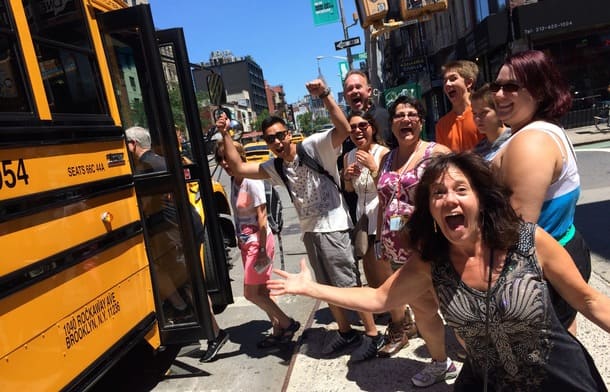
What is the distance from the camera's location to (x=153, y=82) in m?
3.51

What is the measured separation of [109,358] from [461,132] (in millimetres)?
2907

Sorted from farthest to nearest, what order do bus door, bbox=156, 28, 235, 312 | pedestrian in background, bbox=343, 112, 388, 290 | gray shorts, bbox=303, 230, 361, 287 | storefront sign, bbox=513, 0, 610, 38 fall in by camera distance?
storefront sign, bbox=513, 0, 610, 38, bus door, bbox=156, 28, 235, 312, gray shorts, bbox=303, 230, 361, 287, pedestrian in background, bbox=343, 112, 388, 290

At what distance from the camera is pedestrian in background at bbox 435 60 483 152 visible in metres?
3.61

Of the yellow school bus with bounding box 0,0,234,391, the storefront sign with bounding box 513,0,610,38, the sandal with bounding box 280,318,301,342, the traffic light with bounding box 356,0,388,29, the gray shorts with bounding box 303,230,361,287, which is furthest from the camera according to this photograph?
the storefront sign with bounding box 513,0,610,38

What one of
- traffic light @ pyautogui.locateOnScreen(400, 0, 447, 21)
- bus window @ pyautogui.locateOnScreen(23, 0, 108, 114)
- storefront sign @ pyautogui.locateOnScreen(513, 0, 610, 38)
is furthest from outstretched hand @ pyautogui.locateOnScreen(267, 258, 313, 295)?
storefront sign @ pyautogui.locateOnScreen(513, 0, 610, 38)

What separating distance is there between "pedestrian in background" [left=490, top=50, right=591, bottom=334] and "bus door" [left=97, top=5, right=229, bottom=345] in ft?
7.69

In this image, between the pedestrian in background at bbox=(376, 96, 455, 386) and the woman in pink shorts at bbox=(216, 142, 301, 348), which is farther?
the woman in pink shorts at bbox=(216, 142, 301, 348)

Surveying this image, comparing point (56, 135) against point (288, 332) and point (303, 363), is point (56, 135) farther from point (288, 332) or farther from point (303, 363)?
point (288, 332)

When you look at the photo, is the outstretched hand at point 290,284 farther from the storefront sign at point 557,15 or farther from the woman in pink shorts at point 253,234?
the storefront sign at point 557,15

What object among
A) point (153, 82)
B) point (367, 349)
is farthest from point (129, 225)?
point (367, 349)

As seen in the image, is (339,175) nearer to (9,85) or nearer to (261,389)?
(261,389)

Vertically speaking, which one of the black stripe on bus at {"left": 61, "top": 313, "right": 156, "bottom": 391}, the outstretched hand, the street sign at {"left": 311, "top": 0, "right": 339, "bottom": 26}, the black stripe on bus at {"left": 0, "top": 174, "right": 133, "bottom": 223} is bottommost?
Answer: the black stripe on bus at {"left": 61, "top": 313, "right": 156, "bottom": 391}

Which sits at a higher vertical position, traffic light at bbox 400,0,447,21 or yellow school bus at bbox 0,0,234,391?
traffic light at bbox 400,0,447,21

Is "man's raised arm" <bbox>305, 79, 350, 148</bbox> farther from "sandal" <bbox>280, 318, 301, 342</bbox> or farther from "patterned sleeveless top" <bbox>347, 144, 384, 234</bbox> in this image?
"sandal" <bbox>280, 318, 301, 342</bbox>
